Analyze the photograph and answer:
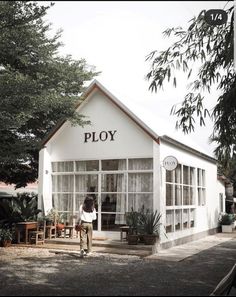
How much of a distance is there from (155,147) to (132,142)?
41.5 inches

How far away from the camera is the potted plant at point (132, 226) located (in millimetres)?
13297

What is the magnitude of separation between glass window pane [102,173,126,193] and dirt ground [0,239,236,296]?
303 cm

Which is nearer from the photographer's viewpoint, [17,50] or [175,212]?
[17,50]

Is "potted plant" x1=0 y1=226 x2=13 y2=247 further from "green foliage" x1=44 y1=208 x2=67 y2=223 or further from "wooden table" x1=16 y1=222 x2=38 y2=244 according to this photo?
"green foliage" x1=44 y1=208 x2=67 y2=223

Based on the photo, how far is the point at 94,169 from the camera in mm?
15562

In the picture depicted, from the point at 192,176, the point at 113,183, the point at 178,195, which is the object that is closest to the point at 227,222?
the point at 192,176

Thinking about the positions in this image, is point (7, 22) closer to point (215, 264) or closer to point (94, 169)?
point (94, 169)

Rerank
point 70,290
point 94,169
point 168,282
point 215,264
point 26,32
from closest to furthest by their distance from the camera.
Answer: point 70,290
point 168,282
point 215,264
point 26,32
point 94,169

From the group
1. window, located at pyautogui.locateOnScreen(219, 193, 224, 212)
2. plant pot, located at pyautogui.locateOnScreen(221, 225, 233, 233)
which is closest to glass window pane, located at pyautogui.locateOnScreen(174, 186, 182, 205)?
plant pot, located at pyautogui.locateOnScreen(221, 225, 233, 233)

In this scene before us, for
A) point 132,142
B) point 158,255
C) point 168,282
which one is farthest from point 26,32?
point 168,282

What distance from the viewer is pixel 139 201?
14.7 meters

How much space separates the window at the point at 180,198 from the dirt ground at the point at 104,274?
2.12 m

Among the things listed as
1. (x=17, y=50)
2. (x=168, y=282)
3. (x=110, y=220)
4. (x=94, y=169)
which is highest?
(x=17, y=50)

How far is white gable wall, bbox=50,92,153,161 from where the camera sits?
48.1ft
